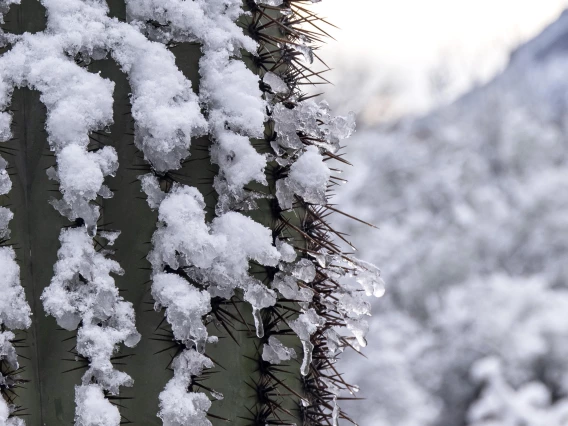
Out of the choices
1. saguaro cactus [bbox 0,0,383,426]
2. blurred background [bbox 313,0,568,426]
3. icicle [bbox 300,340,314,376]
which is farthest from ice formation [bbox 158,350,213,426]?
blurred background [bbox 313,0,568,426]

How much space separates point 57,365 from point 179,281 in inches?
5.5

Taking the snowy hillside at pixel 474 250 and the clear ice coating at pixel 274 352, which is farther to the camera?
the snowy hillside at pixel 474 250

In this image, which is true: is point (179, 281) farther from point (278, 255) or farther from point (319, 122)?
point (319, 122)

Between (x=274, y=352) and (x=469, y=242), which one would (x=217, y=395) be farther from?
(x=469, y=242)

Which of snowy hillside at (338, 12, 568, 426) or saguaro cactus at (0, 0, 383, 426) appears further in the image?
snowy hillside at (338, 12, 568, 426)

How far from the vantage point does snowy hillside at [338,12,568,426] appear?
3264 mm

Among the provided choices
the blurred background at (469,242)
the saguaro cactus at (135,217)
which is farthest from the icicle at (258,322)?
the blurred background at (469,242)

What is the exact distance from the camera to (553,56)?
148 inches

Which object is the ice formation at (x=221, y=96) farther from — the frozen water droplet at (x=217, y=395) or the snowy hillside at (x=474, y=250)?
the snowy hillside at (x=474, y=250)

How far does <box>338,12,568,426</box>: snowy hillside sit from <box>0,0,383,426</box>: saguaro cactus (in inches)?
113

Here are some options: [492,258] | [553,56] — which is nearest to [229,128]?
[492,258]

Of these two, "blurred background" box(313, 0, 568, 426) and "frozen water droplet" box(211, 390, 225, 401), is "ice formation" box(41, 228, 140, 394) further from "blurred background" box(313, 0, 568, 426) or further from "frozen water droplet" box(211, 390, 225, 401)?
"blurred background" box(313, 0, 568, 426)

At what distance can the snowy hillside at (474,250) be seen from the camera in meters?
3.26

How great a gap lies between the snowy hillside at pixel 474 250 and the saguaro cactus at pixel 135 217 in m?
2.88
